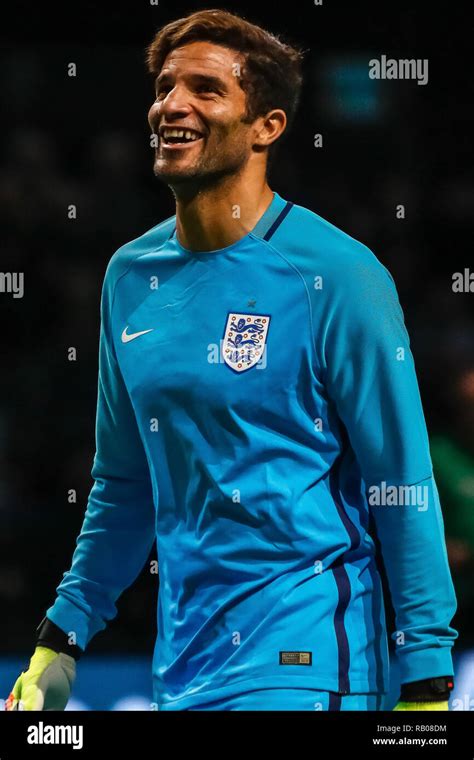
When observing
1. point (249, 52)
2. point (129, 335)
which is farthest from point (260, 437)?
point (249, 52)

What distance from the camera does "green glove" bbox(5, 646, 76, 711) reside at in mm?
2584

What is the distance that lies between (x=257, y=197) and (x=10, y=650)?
57.0 inches

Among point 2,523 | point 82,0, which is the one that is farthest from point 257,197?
point 2,523

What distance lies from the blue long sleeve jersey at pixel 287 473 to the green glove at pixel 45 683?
9.2 inches

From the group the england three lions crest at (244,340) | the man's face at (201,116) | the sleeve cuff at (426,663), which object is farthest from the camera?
the man's face at (201,116)

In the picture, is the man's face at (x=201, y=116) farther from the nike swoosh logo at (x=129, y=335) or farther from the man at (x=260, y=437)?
the nike swoosh logo at (x=129, y=335)

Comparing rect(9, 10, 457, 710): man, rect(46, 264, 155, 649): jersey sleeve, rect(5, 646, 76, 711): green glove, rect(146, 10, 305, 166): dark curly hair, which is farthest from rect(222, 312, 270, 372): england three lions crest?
rect(5, 646, 76, 711): green glove

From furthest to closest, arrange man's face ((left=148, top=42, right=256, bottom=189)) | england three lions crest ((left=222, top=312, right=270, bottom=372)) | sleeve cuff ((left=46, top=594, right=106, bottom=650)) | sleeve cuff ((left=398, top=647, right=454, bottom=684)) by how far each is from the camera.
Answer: sleeve cuff ((left=46, top=594, right=106, bottom=650))
man's face ((left=148, top=42, right=256, bottom=189))
england three lions crest ((left=222, top=312, right=270, bottom=372))
sleeve cuff ((left=398, top=647, right=454, bottom=684))

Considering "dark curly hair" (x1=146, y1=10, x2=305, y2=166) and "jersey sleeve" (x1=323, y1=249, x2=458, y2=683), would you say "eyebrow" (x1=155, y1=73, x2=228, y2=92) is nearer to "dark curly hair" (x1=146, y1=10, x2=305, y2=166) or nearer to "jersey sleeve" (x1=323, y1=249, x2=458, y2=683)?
"dark curly hair" (x1=146, y1=10, x2=305, y2=166)

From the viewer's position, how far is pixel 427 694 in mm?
2338

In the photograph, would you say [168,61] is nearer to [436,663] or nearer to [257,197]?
[257,197]

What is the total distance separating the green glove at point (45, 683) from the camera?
2584mm

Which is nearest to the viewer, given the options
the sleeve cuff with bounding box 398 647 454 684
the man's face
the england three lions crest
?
the sleeve cuff with bounding box 398 647 454 684

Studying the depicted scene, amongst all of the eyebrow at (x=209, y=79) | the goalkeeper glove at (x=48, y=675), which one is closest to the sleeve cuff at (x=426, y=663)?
the goalkeeper glove at (x=48, y=675)
